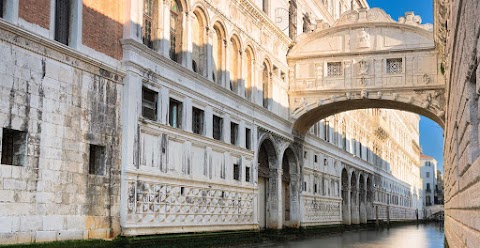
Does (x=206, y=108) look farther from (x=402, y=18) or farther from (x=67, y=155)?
(x=402, y=18)

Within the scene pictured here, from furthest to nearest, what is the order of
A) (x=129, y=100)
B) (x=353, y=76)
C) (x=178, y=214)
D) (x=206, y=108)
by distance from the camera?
(x=353, y=76) < (x=206, y=108) < (x=178, y=214) < (x=129, y=100)

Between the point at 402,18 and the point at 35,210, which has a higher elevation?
the point at 402,18

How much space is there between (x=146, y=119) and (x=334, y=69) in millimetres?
13408

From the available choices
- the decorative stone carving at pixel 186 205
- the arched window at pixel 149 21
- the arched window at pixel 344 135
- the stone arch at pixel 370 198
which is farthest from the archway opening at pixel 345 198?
the arched window at pixel 149 21

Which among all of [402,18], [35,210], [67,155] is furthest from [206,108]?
[402,18]

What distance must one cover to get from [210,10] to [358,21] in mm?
9105

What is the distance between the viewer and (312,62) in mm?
28047

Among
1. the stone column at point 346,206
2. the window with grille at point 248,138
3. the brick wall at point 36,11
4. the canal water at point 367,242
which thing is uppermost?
the brick wall at point 36,11

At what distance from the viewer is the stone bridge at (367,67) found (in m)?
25.9

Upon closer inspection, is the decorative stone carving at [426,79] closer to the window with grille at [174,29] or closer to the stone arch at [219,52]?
the stone arch at [219,52]

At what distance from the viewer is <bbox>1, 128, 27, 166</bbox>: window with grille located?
1168cm

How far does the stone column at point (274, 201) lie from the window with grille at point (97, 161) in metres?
13.5

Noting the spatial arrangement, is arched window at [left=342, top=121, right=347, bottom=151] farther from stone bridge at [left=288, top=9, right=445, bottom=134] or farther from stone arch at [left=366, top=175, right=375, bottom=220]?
stone bridge at [left=288, top=9, right=445, bottom=134]

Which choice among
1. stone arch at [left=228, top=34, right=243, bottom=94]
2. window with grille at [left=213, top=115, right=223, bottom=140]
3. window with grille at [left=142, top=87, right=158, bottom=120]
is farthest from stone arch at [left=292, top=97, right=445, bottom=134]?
window with grille at [left=142, top=87, right=158, bottom=120]
